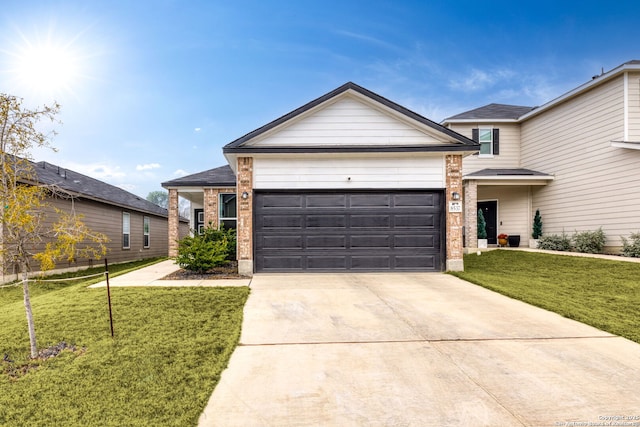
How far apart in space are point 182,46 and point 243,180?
13.6 m

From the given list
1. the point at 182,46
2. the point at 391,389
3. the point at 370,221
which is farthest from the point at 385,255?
the point at 182,46

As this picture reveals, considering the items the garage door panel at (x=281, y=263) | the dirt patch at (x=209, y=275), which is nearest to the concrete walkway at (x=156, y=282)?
the dirt patch at (x=209, y=275)

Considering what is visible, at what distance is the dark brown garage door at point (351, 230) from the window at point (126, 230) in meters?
10.7

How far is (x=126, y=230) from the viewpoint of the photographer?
16422 mm

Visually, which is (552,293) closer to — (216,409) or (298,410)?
(298,410)

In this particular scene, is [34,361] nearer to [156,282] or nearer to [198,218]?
[156,282]

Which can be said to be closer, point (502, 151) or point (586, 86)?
point (586, 86)

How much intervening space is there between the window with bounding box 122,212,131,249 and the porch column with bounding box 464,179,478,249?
1646 cm

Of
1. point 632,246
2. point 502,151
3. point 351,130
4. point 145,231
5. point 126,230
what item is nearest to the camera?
point 351,130

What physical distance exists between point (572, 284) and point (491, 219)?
9544 mm

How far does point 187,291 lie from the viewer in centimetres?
665

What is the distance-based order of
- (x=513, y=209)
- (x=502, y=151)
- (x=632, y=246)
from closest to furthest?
(x=632, y=246)
(x=513, y=209)
(x=502, y=151)

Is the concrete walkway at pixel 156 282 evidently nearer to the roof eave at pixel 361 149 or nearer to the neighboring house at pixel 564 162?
Result: the roof eave at pixel 361 149

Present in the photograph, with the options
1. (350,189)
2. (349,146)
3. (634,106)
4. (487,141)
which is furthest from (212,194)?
(634,106)
